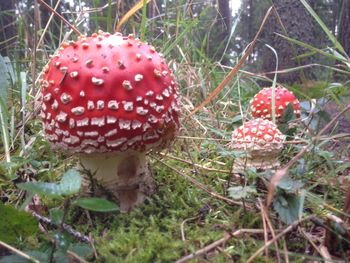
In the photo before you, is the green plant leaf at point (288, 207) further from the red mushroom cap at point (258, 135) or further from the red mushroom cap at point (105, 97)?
the red mushroom cap at point (258, 135)

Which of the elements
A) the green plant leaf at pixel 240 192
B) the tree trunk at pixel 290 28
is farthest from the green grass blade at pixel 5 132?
the tree trunk at pixel 290 28

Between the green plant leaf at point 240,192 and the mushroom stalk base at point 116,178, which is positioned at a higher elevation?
the green plant leaf at point 240,192

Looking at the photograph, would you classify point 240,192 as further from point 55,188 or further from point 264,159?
point 264,159

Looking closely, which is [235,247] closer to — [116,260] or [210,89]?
[116,260]

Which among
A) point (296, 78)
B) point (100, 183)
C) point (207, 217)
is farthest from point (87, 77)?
point (296, 78)

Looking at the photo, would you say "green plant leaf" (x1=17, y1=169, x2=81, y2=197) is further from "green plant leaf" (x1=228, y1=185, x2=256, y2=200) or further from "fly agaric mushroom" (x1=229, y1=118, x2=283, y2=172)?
"fly agaric mushroom" (x1=229, y1=118, x2=283, y2=172)

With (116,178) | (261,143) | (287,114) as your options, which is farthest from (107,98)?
(287,114)
